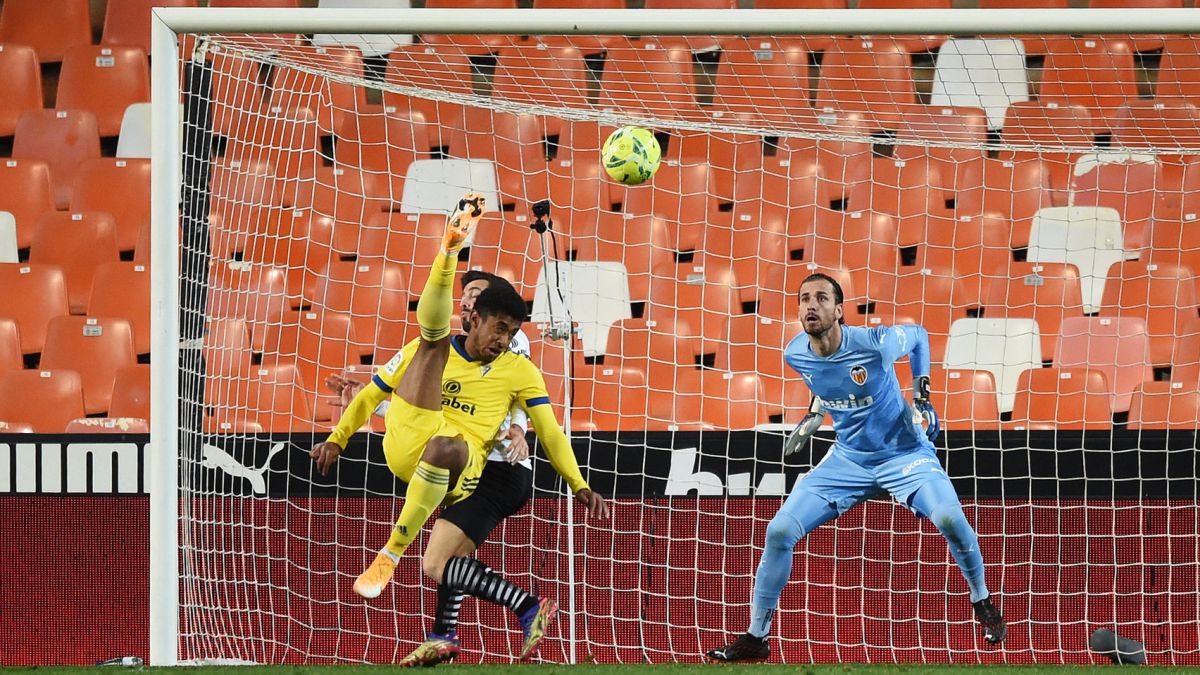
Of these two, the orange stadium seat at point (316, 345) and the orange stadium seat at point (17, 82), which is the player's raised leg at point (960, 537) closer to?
the orange stadium seat at point (316, 345)

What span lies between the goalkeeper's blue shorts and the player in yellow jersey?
963mm

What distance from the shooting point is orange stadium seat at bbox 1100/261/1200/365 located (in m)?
7.15

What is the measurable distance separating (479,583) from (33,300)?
399 cm

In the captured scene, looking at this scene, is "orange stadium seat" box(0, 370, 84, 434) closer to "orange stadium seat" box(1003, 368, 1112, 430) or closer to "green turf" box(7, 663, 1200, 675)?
"green turf" box(7, 663, 1200, 675)

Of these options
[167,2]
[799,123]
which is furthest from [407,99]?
[799,123]

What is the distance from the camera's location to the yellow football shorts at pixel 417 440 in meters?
4.93

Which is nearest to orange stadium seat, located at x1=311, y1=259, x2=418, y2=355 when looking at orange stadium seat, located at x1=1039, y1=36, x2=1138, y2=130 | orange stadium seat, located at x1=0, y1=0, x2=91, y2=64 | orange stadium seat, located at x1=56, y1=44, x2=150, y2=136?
orange stadium seat, located at x1=56, y1=44, x2=150, y2=136

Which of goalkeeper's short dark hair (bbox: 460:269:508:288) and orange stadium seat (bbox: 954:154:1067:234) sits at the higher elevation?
orange stadium seat (bbox: 954:154:1067:234)

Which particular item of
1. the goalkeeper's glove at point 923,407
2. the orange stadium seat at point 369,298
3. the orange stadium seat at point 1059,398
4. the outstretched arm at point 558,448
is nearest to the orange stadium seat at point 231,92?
the orange stadium seat at point 369,298

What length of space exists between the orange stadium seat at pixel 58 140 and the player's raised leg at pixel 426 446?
446 cm

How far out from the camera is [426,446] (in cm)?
488

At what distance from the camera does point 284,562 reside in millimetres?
5832

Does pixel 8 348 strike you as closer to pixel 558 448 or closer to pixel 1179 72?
pixel 558 448

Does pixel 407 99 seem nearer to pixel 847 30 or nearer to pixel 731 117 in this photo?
pixel 731 117
